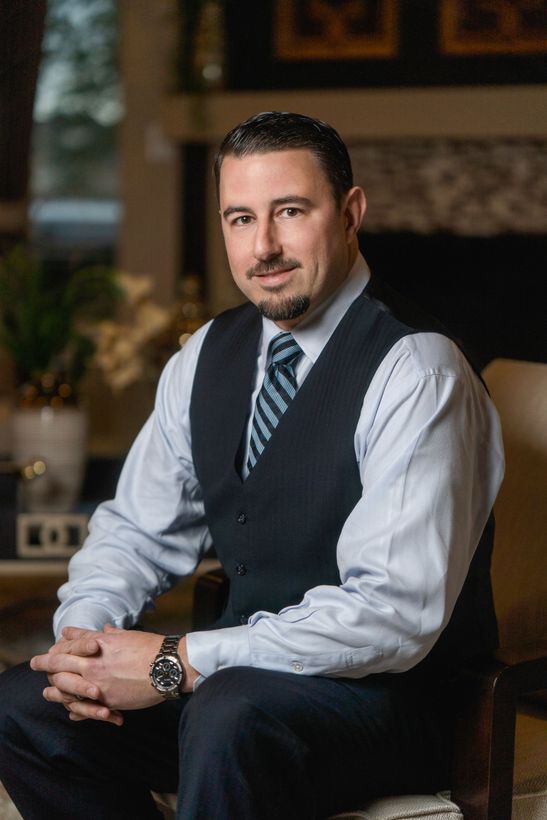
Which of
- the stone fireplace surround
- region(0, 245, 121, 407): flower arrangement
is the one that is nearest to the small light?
region(0, 245, 121, 407): flower arrangement

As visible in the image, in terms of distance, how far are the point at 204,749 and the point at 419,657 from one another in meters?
0.30

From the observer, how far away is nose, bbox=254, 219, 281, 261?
1.65 meters

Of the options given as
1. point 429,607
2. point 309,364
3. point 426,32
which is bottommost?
point 429,607

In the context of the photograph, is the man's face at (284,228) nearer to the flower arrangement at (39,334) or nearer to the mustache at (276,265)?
the mustache at (276,265)

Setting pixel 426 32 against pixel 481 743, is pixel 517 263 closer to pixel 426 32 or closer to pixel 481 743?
pixel 426 32

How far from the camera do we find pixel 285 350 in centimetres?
176

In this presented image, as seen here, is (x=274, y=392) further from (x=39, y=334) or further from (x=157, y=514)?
(x=39, y=334)

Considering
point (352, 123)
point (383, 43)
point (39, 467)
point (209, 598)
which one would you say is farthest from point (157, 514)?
point (383, 43)

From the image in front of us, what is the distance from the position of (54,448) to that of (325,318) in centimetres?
115

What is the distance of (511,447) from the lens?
2041mm

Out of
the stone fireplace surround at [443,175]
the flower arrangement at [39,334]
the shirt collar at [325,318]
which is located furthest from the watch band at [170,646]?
the stone fireplace surround at [443,175]

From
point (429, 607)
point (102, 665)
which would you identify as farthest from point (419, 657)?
point (102, 665)

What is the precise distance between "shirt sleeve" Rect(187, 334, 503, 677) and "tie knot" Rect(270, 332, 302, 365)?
208mm

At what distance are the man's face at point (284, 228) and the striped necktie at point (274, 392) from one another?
0.06 metres
